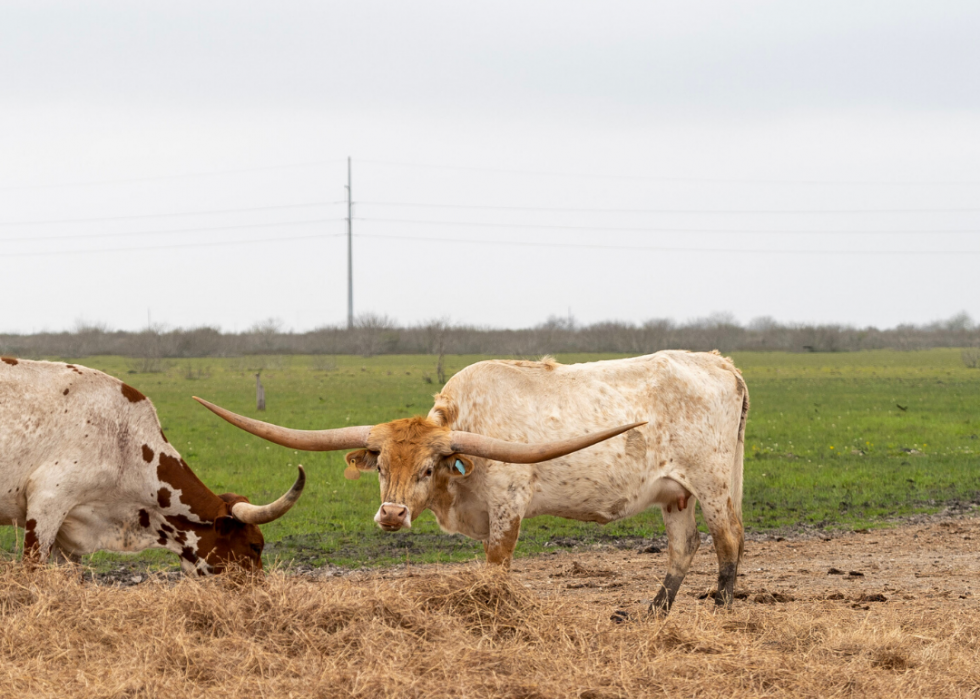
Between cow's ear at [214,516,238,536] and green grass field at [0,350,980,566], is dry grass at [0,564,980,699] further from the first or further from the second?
green grass field at [0,350,980,566]

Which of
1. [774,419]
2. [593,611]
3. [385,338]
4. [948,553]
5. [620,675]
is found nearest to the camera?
[620,675]

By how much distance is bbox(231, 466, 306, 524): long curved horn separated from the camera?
24.1ft

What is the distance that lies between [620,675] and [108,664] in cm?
306

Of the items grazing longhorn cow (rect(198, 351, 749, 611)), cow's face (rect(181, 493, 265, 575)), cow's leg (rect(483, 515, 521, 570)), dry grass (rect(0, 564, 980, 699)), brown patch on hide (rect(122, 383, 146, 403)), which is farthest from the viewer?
brown patch on hide (rect(122, 383, 146, 403))

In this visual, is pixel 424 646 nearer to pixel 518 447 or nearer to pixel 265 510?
pixel 518 447

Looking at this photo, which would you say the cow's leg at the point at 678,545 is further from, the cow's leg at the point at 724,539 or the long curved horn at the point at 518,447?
the long curved horn at the point at 518,447

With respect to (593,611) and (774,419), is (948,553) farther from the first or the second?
(774,419)

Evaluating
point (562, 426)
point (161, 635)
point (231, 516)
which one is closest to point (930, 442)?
point (562, 426)

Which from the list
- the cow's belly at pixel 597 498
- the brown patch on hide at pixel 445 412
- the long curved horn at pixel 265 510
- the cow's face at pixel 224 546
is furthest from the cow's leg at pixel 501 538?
the cow's face at pixel 224 546

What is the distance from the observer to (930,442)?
68.2ft

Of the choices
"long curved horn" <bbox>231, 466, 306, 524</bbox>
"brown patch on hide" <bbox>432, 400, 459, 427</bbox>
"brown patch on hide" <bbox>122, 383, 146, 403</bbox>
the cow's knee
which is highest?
"brown patch on hide" <bbox>122, 383, 146, 403</bbox>

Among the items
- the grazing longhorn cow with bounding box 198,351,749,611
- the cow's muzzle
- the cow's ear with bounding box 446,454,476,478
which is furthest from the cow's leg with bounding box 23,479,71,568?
the cow's ear with bounding box 446,454,476,478

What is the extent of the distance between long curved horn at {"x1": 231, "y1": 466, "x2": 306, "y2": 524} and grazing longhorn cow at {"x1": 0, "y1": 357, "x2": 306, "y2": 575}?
0.03 ft

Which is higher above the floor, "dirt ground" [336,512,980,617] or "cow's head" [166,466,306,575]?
"cow's head" [166,466,306,575]
